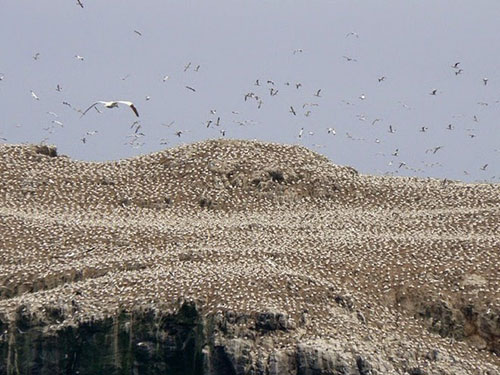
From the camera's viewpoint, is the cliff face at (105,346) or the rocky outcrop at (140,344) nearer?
the rocky outcrop at (140,344)

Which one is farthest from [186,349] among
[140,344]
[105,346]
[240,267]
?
[240,267]

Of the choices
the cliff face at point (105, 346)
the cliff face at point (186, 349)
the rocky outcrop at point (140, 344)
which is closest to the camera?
the cliff face at point (186, 349)

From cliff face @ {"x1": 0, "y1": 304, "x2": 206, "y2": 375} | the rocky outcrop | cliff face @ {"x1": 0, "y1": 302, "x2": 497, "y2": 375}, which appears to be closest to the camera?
cliff face @ {"x1": 0, "y1": 302, "x2": 497, "y2": 375}

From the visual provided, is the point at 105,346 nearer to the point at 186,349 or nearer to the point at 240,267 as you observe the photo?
the point at 186,349

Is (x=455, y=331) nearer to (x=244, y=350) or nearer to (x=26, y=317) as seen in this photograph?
(x=244, y=350)

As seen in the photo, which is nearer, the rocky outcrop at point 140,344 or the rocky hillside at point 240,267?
the rocky outcrop at point 140,344

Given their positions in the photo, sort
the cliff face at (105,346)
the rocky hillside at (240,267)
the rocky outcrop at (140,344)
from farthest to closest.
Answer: the cliff face at (105,346) → the rocky hillside at (240,267) → the rocky outcrop at (140,344)

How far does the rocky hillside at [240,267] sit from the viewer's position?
5044 centimetres

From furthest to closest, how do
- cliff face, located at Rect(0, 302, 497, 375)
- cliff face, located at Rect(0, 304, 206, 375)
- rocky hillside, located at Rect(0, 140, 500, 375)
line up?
cliff face, located at Rect(0, 304, 206, 375) → rocky hillside, located at Rect(0, 140, 500, 375) → cliff face, located at Rect(0, 302, 497, 375)

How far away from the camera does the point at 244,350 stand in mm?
48969

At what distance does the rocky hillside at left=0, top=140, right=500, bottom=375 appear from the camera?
50438 millimetres

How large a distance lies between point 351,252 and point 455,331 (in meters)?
7.11

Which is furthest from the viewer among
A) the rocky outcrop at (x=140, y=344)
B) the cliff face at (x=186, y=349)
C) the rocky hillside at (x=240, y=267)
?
the rocky hillside at (x=240, y=267)

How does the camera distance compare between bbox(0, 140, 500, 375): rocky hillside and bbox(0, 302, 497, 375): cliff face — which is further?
bbox(0, 140, 500, 375): rocky hillside
